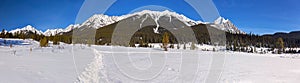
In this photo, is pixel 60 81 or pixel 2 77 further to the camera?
pixel 60 81

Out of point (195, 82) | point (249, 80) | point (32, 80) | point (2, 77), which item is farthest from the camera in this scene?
point (249, 80)

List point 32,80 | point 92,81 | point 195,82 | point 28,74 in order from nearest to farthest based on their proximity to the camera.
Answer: point 32,80, point 28,74, point 92,81, point 195,82

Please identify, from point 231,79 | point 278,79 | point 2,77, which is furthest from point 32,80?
point 278,79

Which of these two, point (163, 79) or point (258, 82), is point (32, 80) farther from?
point (258, 82)

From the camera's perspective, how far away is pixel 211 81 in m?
13.2

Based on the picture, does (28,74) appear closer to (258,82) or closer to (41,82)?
(41,82)

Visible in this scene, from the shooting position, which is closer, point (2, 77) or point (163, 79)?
point (2, 77)

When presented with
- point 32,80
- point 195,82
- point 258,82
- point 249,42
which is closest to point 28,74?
point 32,80

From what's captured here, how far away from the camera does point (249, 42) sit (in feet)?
627

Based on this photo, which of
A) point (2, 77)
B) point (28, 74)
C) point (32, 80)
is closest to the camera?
point (2, 77)

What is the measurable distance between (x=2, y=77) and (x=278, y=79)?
40.6 ft

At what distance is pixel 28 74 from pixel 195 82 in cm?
684

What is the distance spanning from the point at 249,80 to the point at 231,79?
0.84 meters

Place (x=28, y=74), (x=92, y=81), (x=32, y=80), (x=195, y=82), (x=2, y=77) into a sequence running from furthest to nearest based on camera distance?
(x=195, y=82) < (x=92, y=81) < (x=28, y=74) < (x=32, y=80) < (x=2, y=77)
